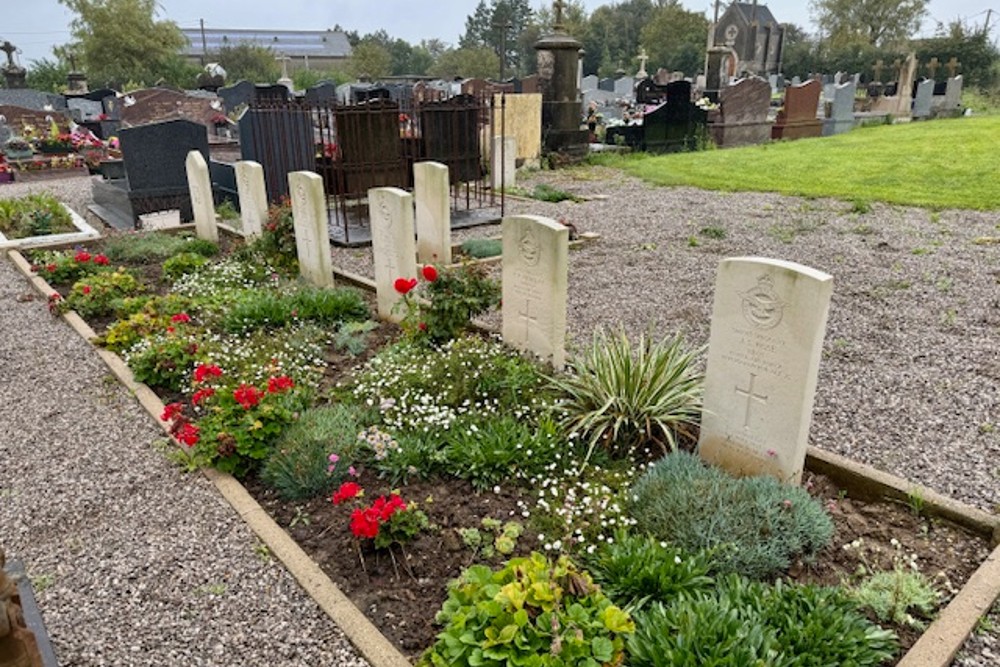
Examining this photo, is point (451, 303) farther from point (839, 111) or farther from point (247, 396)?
point (839, 111)

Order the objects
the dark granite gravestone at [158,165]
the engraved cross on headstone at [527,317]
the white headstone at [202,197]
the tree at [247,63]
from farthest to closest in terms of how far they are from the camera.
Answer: the tree at [247,63]
the dark granite gravestone at [158,165]
the white headstone at [202,197]
the engraved cross on headstone at [527,317]

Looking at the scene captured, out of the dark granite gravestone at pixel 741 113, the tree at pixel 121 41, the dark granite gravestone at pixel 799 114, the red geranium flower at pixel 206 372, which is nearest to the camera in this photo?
the red geranium flower at pixel 206 372

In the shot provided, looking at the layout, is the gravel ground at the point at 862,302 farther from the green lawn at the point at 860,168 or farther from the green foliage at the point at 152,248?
the green foliage at the point at 152,248

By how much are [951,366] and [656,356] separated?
8.40 feet

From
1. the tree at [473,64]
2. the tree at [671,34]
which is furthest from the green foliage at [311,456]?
the tree at [473,64]

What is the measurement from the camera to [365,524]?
3016 millimetres

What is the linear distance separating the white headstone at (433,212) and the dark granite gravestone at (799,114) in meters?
17.2

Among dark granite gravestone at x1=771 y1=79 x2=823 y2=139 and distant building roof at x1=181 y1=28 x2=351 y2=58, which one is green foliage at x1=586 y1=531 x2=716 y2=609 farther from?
distant building roof at x1=181 y1=28 x2=351 y2=58

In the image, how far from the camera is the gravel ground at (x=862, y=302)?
405 centimetres

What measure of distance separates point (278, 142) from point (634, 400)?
863 cm

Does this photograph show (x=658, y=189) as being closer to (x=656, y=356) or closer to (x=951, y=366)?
(x=951, y=366)

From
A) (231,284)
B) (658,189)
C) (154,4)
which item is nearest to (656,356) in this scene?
(231,284)

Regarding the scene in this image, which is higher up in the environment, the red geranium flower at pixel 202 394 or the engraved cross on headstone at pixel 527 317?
the engraved cross on headstone at pixel 527 317

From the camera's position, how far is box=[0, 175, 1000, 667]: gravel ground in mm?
4047
